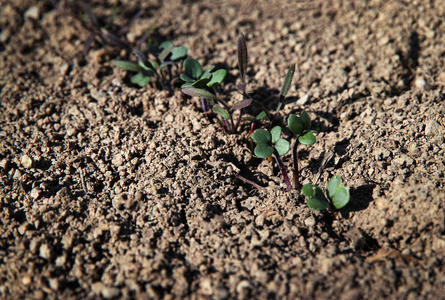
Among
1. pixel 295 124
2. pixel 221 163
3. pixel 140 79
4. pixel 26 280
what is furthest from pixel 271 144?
pixel 26 280

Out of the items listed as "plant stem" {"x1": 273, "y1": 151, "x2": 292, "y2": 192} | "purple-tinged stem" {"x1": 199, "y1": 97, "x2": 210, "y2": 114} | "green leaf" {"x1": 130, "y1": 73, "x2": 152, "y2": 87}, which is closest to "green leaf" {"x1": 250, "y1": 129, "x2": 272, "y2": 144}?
"plant stem" {"x1": 273, "y1": 151, "x2": 292, "y2": 192}

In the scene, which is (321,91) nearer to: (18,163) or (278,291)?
(278,291)

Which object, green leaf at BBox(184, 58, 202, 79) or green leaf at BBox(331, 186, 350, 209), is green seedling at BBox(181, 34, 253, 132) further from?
green leaf at BBox(331, 186, 350, 209)

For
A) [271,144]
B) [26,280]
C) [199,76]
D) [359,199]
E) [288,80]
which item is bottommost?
[26,280]

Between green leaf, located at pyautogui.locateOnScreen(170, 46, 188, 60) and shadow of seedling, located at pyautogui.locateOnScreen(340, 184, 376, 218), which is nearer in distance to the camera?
shadow of seedling, located at pyautogui.locateOnScreen(340, 184, 376, 218)

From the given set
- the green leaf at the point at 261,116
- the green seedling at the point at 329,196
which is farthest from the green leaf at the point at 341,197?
the green leaf at the point at 261,116

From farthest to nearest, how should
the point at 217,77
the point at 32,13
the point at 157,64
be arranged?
the point at 32,13 < the point at 157,64 < the point at 217,77

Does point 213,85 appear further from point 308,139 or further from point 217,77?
point 308,139
